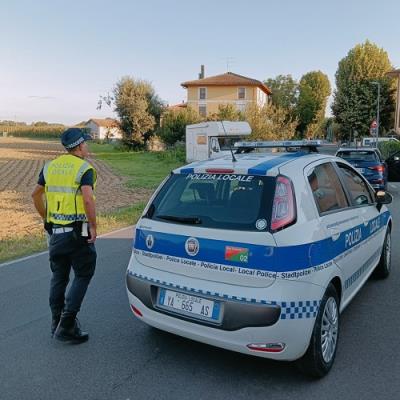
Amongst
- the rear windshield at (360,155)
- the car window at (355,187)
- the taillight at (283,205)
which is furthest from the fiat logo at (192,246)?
the rear windshield at (360,155)

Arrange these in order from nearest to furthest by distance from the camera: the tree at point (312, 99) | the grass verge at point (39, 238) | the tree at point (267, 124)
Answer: the grass verge at point (39, 238) → the tree at point (267, 124) → the tree at point (312, 99)

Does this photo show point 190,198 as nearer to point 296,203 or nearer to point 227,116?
point 296,203

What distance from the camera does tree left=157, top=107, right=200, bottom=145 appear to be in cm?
4044

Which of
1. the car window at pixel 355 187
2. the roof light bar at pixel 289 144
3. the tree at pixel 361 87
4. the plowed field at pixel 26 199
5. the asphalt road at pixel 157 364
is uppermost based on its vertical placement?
the tree at pixel 361 87

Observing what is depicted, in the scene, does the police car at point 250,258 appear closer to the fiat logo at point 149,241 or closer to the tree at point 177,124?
the fiat logo at point 149,241

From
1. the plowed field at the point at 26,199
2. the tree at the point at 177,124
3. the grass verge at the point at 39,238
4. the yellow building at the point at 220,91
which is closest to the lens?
the grass verge at the point at 39,238

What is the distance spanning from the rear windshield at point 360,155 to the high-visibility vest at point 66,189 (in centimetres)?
1166

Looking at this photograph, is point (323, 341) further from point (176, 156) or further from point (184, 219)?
point (176, 156)

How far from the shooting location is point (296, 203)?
328 cm

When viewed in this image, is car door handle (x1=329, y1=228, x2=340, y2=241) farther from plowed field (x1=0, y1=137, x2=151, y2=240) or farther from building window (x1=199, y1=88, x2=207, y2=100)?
building window (x1=199, y1=88, x2=207, y2=100)

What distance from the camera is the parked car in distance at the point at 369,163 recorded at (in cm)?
1354

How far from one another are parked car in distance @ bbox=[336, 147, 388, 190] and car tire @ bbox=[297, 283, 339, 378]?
34.4 ft

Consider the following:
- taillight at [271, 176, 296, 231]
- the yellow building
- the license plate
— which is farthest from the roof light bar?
the yellow building

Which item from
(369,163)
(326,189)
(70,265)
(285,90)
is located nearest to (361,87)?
(285,90)
